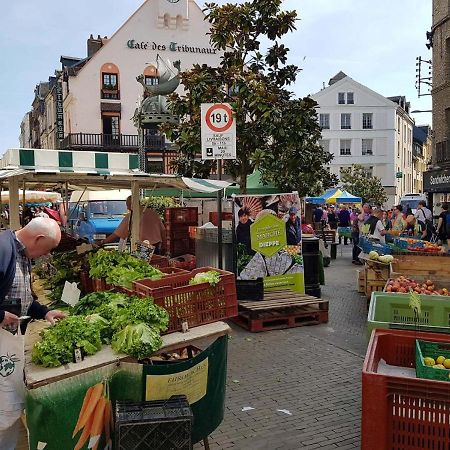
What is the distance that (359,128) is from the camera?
183 ft

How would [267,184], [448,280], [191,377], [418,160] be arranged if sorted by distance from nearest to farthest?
[191,377]
[448,280]
[267,184]
[418,160]

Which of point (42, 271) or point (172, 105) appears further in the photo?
point (172, 105)

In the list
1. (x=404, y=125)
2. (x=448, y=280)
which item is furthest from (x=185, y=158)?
(x=404, y=125)

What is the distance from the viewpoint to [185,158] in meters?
10.4

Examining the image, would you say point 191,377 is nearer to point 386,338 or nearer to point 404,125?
point 386,338

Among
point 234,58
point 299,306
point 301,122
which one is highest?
point 234,58

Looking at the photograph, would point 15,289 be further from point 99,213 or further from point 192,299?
point 99,213

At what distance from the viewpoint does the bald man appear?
3.29 metres

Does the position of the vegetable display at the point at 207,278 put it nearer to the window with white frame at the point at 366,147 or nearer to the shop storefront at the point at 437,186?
the shop storefront at the point at 437,186

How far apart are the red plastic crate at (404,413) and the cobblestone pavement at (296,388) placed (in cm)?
115

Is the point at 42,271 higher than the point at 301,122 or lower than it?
lower

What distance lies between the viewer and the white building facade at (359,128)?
55.5 meters

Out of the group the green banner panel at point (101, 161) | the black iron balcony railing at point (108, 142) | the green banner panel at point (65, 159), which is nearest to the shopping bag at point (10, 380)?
the green banner panel at point (65, 159)

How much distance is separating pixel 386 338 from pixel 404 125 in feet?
204
